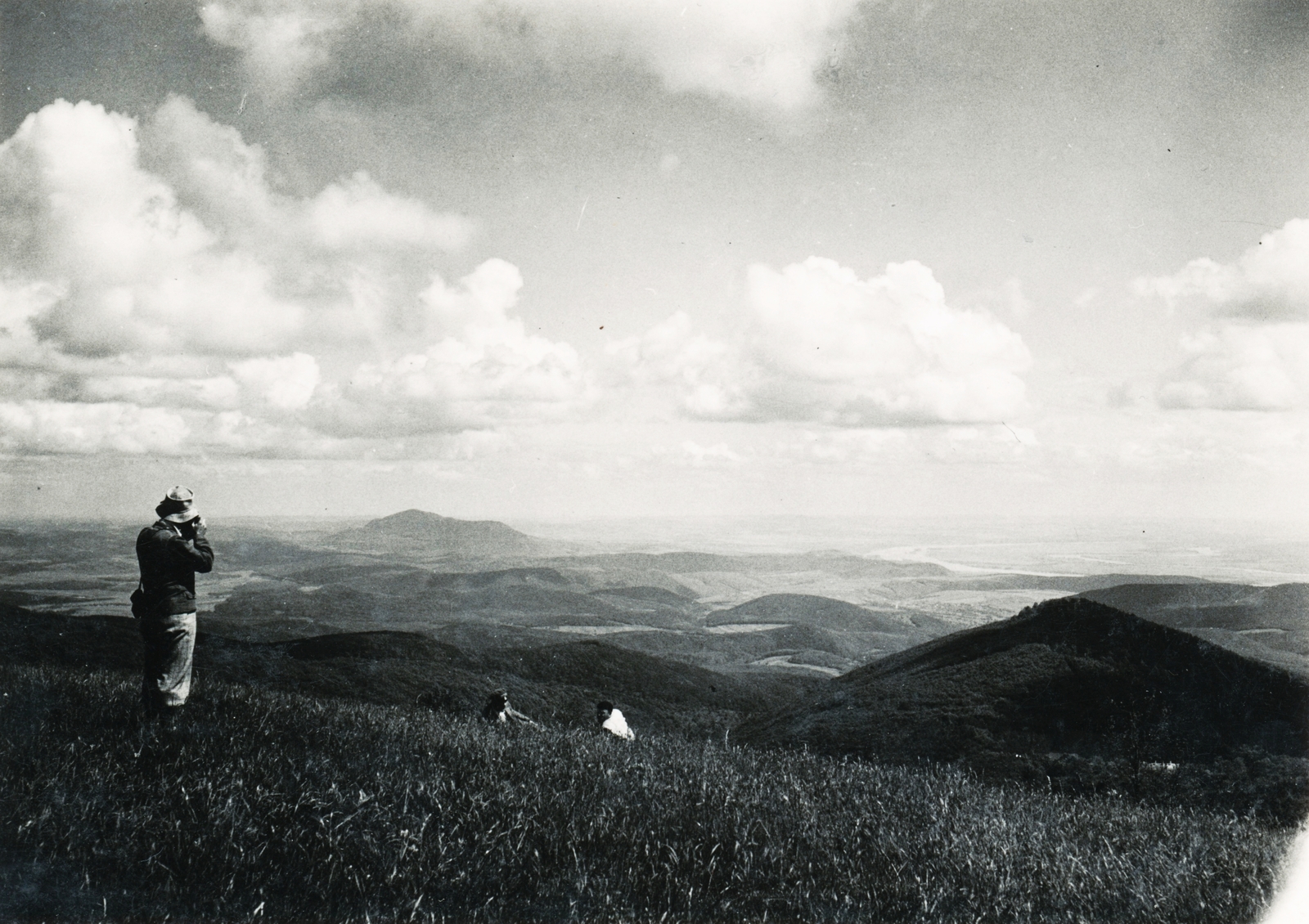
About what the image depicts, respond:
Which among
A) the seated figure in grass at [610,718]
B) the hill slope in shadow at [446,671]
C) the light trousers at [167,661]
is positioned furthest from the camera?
the hill slope in shadow at [446,671]

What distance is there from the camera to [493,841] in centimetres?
405

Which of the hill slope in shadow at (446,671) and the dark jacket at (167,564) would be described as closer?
the dark jacket at (167,564)

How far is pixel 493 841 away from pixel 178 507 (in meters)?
4.61

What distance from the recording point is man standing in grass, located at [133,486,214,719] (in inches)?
248

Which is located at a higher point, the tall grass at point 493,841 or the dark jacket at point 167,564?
the dark jacket at point 167,564

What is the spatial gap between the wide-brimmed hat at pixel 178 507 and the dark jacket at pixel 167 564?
10 cm

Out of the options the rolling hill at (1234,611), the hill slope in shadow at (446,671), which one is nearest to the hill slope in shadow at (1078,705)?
the hill slope in shadow at (446,671)

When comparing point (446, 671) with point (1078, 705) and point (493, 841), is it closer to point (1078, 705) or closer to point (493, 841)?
point (1078, 705)

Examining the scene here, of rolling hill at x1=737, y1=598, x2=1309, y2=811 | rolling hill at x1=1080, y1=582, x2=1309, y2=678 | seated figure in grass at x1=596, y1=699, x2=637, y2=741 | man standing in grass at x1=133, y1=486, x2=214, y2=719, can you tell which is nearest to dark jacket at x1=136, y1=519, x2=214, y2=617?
man standing in grass at x1=133, y1=486, x2=214, y2=719

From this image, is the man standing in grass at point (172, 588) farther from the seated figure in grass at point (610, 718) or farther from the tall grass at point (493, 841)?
the seated figure in grass at point (610, 718)

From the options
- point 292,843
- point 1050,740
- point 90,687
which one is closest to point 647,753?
point 292,843

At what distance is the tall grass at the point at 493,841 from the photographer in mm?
3428

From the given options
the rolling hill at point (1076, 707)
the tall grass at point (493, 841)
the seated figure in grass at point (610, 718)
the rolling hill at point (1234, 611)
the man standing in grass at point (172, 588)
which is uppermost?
the man standing in grass at point (172, 588)

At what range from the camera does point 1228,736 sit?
18.4 m
